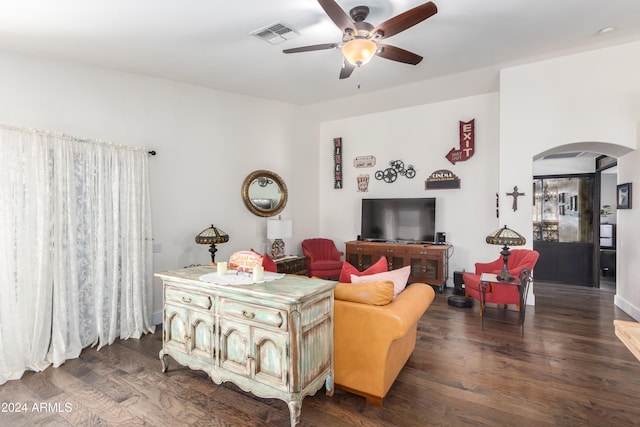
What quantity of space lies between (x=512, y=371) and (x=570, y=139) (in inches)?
131

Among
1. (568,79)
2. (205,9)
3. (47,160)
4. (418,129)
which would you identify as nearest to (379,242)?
(418,129)

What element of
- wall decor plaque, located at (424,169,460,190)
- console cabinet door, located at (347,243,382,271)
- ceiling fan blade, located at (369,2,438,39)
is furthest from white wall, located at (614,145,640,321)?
ceiling fan blade, located at (369,2,438,39)

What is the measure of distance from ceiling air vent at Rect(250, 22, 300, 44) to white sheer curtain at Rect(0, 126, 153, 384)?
6.59 feet

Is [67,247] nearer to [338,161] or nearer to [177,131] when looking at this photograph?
[177,131]

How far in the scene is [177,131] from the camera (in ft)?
14.5

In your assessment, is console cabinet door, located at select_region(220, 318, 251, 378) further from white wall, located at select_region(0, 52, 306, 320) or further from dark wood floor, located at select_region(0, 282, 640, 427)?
white wall, located at select_region(0, 52, 306, 320)

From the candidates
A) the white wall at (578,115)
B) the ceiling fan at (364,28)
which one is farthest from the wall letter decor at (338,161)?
the ceiling fan at (364,28)

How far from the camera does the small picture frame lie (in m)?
4.18

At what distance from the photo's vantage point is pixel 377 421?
2176 mm

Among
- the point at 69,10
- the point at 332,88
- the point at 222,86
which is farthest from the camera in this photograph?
the point at 332,88

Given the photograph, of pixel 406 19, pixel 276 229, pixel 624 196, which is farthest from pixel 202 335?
pixel 624 196

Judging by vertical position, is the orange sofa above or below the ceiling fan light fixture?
below

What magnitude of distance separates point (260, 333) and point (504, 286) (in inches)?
129

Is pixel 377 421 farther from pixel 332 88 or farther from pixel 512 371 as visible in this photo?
pixel 332 88
